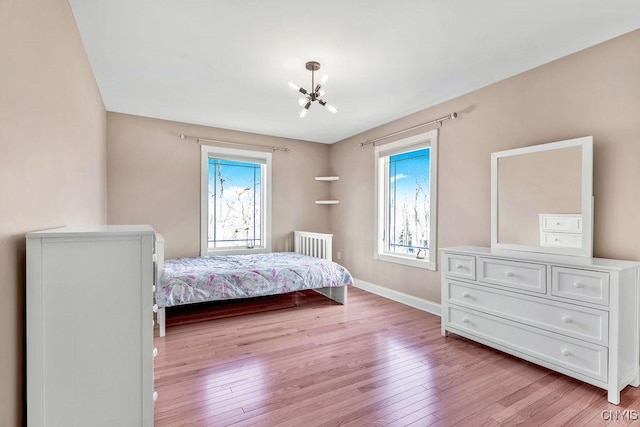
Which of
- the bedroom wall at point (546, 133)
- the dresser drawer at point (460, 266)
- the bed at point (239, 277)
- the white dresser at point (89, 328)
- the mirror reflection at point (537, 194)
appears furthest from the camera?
the bed at point (239, 277)

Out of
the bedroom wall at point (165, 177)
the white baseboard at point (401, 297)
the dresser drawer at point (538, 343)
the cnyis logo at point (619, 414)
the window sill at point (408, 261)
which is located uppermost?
the bedroom wall at point (165, 177)

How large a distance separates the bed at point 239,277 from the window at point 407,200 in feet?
2.74

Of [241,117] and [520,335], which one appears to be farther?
[241,117]

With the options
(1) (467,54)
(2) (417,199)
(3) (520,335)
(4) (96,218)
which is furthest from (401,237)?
(4) (96,218)

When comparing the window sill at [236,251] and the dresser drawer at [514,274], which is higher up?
the dresser drawer at [514,274]

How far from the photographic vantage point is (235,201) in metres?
4.62

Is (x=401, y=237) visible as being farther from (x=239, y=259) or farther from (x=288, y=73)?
(x=288, y=73)

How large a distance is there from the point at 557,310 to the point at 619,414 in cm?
60

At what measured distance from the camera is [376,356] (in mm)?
2443

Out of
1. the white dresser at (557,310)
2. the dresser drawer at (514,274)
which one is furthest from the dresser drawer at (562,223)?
the dresser drawer at (514,274)

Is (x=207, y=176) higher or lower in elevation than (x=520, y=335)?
higher

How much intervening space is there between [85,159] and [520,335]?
358 centimetres

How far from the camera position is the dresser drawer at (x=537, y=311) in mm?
1938

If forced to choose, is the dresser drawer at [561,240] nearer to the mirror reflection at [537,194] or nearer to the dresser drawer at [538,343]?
the mirror reflection at [537,194]
